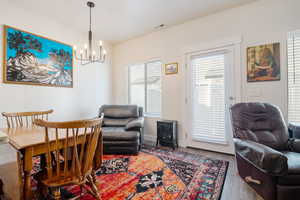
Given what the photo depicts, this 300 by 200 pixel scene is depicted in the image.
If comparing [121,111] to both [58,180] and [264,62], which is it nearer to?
[58,180]

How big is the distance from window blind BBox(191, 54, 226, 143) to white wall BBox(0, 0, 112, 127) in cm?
262

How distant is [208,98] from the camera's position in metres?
2.94

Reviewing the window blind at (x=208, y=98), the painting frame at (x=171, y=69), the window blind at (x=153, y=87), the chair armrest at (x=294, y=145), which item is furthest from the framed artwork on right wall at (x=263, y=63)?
the window blind at (x=153, y=87)

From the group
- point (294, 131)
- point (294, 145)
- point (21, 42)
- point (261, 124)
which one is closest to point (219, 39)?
point (261, 124)

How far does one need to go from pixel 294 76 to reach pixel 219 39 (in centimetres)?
Answer: 137

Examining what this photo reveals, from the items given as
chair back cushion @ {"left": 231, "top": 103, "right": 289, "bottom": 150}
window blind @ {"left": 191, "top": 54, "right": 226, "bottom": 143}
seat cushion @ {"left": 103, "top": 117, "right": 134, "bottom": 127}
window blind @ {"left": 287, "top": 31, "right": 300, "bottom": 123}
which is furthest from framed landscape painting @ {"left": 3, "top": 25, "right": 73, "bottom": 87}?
window blind @ {"left": 287, "top": 31, "right": 300, "bottom": 123}

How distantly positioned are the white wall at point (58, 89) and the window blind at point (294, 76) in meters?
4.13

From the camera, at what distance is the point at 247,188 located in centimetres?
167

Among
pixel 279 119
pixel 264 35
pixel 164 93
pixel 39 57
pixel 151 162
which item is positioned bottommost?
pixel 151 162

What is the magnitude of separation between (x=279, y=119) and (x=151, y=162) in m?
1.97

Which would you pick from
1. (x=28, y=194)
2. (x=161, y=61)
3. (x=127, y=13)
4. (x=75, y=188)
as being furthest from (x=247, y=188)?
(x=127, y=13)

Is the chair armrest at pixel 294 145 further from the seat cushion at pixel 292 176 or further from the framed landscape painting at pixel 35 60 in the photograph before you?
the framed landscape painting at pixel 35 60

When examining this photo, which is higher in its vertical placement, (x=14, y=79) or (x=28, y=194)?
(x=14, y=79)

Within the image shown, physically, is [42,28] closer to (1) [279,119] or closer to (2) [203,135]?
(2) [203,135]
